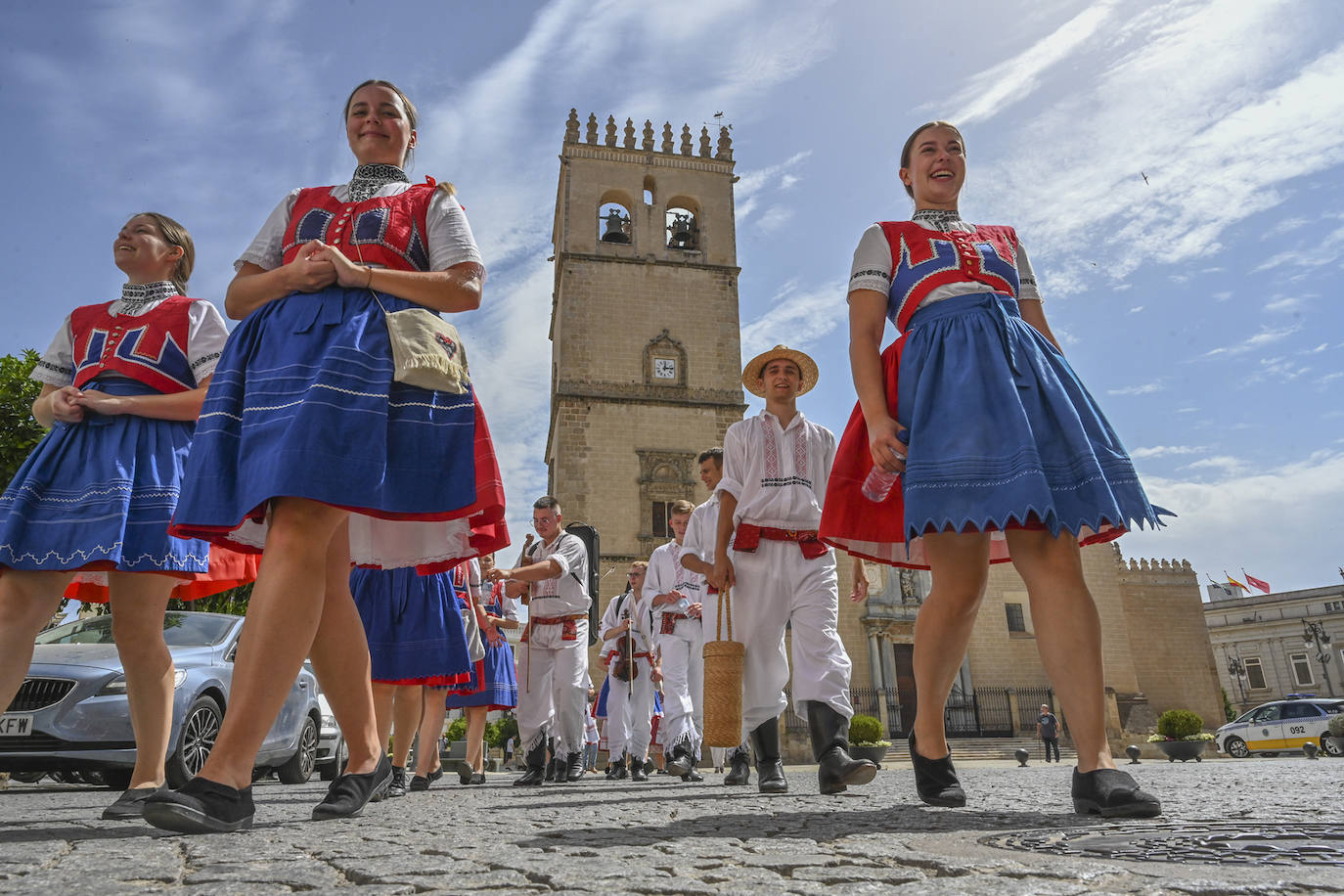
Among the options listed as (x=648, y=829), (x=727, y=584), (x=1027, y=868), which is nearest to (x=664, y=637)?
(x=727, y=584)

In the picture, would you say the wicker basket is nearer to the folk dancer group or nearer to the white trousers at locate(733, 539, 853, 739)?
the white trousers at locate(733, 539, 853, 739)

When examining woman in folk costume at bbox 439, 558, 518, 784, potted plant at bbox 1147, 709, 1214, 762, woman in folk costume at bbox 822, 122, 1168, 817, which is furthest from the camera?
potted plant at bbox 1147, 709, 1214, 762

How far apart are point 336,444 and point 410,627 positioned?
Answer: 134 inches

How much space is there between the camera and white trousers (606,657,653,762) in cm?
1006

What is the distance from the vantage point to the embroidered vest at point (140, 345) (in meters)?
3.46

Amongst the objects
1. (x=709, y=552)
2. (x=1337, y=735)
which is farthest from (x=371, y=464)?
(x=1337, y=735)

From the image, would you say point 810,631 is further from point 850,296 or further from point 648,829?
point 648,829

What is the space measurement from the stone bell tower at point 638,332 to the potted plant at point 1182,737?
46.4 ft

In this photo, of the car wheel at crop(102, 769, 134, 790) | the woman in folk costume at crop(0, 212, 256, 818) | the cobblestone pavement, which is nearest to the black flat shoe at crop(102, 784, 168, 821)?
the woman in folk costume at crop(0, 212, 256, 818)

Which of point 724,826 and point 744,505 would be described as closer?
point 724,826

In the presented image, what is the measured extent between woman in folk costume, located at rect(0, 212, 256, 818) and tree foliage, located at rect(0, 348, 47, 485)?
1016 centimetres

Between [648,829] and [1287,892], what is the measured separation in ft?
4.76

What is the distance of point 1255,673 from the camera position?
59969 millimetres

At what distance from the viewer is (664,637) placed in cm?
888
